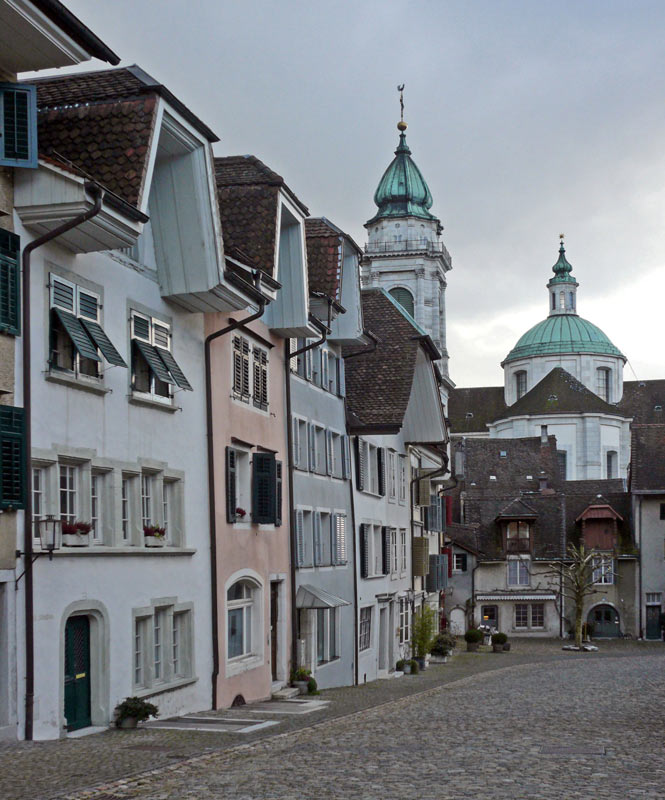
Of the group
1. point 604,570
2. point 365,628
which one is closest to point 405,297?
point 604,570

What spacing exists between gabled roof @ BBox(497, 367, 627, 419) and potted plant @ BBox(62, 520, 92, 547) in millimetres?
107087

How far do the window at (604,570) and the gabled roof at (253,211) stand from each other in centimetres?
4915

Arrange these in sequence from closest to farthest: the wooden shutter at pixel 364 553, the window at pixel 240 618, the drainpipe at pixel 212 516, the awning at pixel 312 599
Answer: the drainpipe at pixel 212 516
the window at pixel 240 618
the awning at pixel 312 599
the wooden shutter at pixel 364 553

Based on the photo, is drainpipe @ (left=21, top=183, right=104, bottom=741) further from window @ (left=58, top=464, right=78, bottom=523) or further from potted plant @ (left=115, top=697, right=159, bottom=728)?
potted plant @ (left=115, top=697, right=159, bottom=728)

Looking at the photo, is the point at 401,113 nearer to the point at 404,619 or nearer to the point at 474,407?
the point at 474,407

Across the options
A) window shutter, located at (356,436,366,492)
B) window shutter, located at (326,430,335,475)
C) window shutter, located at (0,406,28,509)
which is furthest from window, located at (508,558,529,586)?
window shutter, located at (0,406,28,509)

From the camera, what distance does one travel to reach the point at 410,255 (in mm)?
128625

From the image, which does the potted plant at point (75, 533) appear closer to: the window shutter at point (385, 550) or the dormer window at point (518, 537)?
the window shutter at point (385, 550)

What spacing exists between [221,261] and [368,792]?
1142 centimetres

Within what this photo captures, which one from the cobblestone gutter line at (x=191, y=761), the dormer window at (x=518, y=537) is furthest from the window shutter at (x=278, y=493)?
the dormer window at (x=518, y=537)

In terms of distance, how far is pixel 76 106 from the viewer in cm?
1964

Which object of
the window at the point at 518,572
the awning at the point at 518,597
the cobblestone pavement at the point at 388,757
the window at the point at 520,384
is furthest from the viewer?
the window at the point at 520,384

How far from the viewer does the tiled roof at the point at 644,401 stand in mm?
131625

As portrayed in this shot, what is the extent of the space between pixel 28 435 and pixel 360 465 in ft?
67.0
